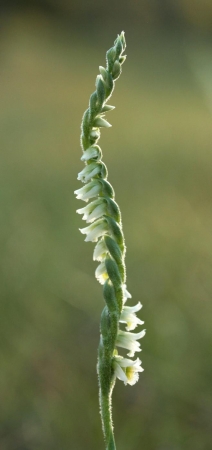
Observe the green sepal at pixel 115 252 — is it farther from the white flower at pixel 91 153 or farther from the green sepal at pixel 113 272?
the white flower at pixel 91 153

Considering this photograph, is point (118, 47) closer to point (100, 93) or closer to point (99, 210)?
point (100, 93)

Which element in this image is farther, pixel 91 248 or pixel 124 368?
pixel 91 248

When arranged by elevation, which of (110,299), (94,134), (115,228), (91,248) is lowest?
(91,248)

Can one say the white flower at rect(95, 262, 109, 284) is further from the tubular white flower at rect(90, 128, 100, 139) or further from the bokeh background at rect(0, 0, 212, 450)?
the bokeh background at rect(0, 0, 212, 450)

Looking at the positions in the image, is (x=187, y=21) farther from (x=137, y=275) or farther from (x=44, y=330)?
(x=44, y=330)

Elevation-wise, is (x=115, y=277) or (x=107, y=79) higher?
(x=107, y=79)

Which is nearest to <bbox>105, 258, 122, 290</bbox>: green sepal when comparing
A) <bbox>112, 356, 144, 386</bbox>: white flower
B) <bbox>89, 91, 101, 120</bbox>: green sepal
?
<bbox>112, 356, 144, 386</bbox>: white flower

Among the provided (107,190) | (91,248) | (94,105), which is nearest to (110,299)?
(107,190)

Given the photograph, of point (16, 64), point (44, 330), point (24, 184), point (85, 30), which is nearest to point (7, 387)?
point (44, 330)
